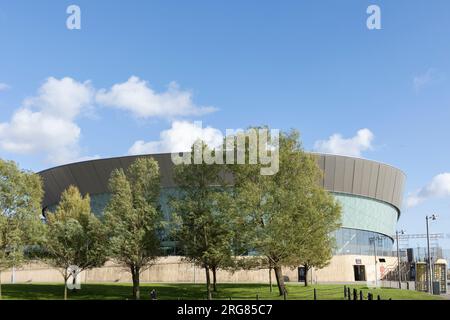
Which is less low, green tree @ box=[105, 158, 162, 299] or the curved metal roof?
the curved metal roof

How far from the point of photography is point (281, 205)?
41.1m

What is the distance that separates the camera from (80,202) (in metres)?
54.6

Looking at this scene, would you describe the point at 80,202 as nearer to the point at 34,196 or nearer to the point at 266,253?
the point at 34,196

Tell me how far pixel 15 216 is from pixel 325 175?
49.6 meters

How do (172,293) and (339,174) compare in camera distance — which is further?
(339,174)

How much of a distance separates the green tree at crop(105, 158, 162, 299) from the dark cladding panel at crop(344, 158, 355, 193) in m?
41.5

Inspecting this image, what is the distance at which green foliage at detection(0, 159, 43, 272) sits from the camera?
4166cm

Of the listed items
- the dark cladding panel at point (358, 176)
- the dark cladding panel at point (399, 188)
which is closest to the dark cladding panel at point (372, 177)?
the dark cladding panel at point (358, 176)

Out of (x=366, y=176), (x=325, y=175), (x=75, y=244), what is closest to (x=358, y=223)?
(x=366, y=176)

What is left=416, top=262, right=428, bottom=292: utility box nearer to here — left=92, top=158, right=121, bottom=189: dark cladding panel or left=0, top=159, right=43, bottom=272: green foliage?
left=0, top=159, right=43, bottom=272: green foliage

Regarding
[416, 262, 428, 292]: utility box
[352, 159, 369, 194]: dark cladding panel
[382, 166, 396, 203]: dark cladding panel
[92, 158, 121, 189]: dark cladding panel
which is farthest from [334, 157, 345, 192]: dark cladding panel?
[92, 158, 121, 189]: dark cladding panel

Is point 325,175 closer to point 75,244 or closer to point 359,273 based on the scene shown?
point 359,273

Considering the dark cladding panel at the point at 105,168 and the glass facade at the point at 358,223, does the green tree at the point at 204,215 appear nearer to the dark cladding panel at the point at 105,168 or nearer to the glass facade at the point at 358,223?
the glass facade at the point at 358,223

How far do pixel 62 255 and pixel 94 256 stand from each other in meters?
2.80
